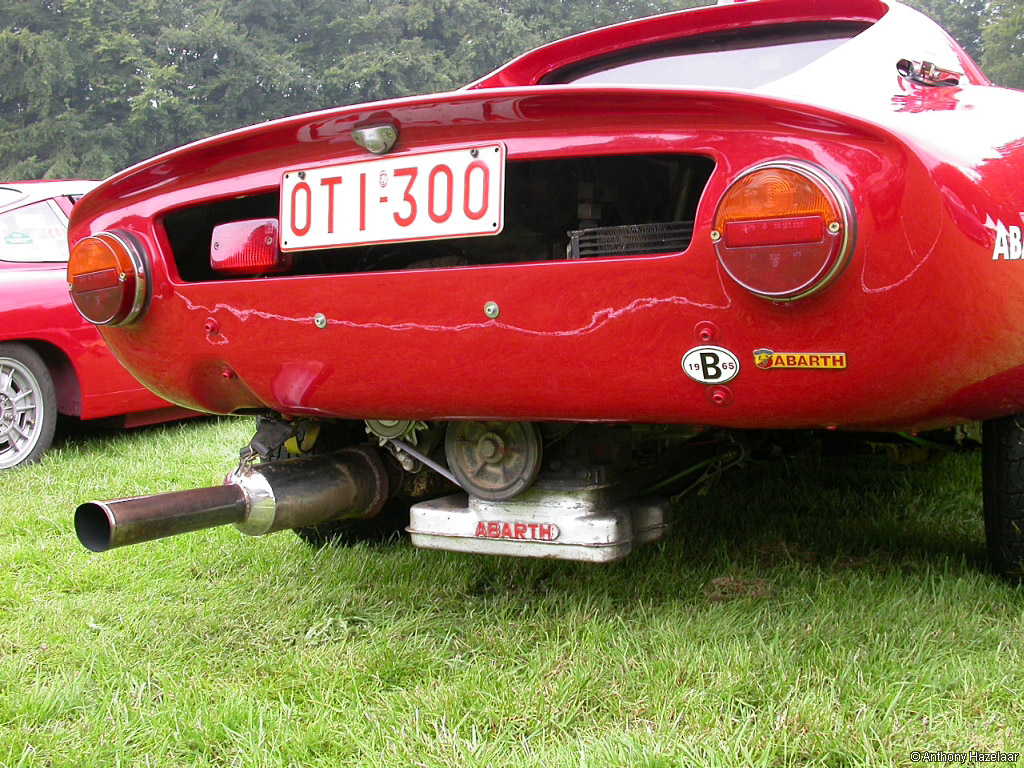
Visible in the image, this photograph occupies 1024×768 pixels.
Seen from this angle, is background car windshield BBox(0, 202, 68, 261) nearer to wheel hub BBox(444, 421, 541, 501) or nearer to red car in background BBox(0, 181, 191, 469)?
red car in background BBox(0, 181, 191, 469)

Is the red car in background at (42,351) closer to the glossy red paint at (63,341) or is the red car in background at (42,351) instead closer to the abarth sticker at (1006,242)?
the glossy red paint at (63,341)

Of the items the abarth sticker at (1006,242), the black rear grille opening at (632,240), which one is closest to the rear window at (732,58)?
the black rear grille opening at (632,240)

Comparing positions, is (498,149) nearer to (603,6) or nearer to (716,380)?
(716,380)

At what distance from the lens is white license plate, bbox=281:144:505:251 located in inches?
68.6

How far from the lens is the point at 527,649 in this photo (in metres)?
1.99

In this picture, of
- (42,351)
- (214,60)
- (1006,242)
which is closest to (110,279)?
(1006,242)

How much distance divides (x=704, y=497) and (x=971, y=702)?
1.53 meters

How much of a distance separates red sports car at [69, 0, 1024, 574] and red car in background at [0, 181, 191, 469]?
228cm

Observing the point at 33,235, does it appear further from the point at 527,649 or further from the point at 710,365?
the point at 710,365

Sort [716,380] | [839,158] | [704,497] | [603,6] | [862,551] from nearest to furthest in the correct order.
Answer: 1. [839,158]
2. [716,380]
3. [862,551]
4. [704,497]
5. [603,6]

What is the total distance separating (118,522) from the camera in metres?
1.69

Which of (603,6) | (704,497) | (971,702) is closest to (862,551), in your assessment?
(704,497)

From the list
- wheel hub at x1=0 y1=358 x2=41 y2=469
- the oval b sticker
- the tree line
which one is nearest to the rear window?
the oval b sticker

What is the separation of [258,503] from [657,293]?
98 cm
